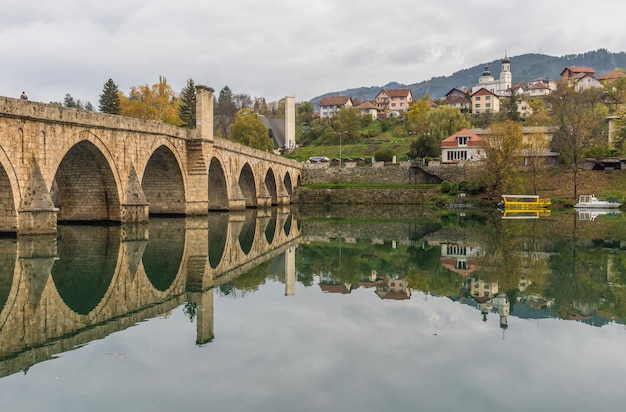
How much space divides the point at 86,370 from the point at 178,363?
1324 mm

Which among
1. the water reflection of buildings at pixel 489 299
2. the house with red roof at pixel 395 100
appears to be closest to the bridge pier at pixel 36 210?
the water reflection of buildings at pixel 489 299

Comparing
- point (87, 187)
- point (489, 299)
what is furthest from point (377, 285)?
point (87, 187)

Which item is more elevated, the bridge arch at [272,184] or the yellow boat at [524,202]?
the bridge arch at [272,184]

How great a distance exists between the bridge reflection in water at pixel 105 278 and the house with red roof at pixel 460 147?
1944 inches

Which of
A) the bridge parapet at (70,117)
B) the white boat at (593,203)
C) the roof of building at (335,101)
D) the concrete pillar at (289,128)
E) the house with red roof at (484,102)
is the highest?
the roof of building at (335,101)

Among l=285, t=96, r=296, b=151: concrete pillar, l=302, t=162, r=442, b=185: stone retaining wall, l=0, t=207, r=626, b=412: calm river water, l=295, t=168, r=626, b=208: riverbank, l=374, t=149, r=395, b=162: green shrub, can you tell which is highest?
l=285, t=96, r=296, b=151: concrete pillar

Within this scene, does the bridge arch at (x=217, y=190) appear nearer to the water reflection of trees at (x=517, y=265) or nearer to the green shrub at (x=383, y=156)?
the water reflection of trees at (x=517, y=265)

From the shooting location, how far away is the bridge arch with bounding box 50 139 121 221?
31969mm

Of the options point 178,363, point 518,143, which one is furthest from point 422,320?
point 518,143

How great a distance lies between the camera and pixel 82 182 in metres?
32.8

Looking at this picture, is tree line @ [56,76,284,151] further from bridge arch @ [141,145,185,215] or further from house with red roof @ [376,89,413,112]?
house with red roof @ [376,89,413,112]

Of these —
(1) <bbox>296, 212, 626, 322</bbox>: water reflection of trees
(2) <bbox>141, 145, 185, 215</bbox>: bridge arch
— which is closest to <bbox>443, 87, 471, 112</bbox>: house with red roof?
(2) <bbox>141, 145, 185, 215</bbox>: bridge arch

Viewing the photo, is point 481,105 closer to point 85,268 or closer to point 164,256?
point 164,256

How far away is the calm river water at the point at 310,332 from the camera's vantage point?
26.1 ft
